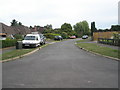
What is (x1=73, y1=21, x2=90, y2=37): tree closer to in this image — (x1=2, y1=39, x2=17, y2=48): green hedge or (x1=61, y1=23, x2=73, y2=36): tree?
(x1=61, y1=23, x2=73, y2=36): tree

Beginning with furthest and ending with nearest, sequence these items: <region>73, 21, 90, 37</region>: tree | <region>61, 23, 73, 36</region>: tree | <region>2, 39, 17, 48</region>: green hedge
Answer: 1. <region>73, 21, 90, 37</region>: tree
2. <region>61, 23, 73, 36</region>: tree
3. <region>2, 39, 17, 48</region>: green hedge

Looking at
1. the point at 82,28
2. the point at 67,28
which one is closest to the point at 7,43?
the point at 67,28

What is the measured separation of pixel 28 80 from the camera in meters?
5.91

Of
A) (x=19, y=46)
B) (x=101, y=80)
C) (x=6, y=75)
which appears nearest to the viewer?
(x=101, y=80)

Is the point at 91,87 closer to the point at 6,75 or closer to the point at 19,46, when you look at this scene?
the point at 6,75

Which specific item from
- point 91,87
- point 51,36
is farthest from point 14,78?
point 51,36

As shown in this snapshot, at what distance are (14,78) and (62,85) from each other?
6.93ft

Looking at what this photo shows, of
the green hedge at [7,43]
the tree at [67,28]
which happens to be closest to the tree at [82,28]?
the tree at [67,28]

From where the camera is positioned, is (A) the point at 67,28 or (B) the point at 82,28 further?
(B) the point at 82,28

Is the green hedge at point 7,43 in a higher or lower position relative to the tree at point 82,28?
lower

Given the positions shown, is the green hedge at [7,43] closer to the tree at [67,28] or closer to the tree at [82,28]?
the tree at [67,28]

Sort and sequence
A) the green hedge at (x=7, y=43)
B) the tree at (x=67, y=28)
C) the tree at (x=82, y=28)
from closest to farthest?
the green hedge at (x=7, y=43), the tree at (x=67, y=28), the tree at (x=82, y=28)

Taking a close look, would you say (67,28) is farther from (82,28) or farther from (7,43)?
(7,43)

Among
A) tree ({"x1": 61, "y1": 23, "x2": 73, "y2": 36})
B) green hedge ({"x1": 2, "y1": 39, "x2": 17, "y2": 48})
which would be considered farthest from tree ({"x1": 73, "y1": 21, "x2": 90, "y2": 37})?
green hedge ({"x1": 2, "y1": 39, "x2": 17, "y2": 48})
